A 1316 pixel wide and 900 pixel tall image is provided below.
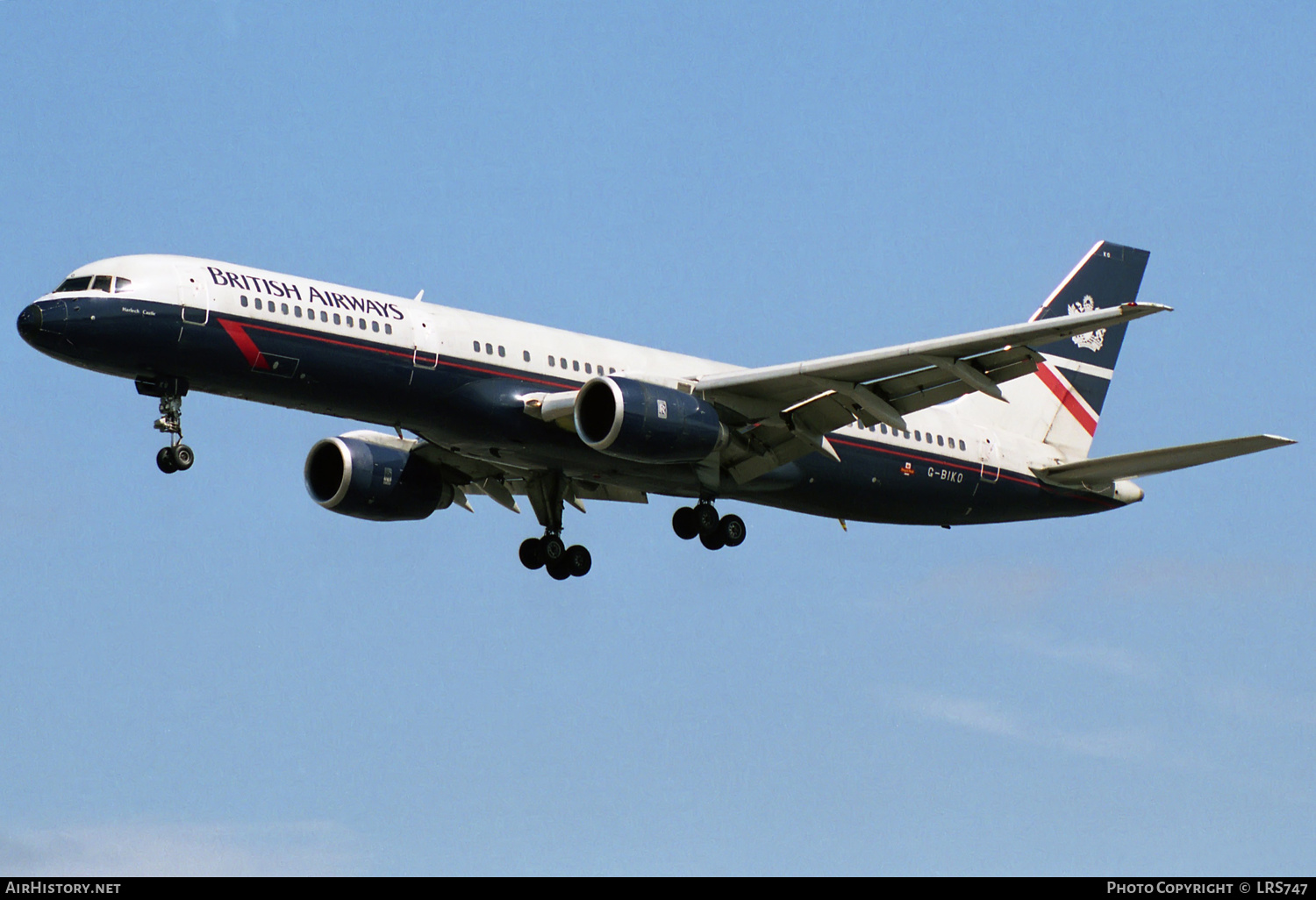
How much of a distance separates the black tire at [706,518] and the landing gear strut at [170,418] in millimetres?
11105

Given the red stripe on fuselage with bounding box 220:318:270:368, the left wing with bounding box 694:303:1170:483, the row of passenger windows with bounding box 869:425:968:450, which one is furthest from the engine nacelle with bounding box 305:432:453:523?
the row of passenger windows with bounding box 869:425:968:450

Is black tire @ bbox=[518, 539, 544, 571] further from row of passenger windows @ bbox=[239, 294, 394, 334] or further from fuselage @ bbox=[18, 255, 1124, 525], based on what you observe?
row of passenger windows @ bbox=[239, 294, 394, 334]

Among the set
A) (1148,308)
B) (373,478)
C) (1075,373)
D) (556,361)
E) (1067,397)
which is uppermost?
(1075,373)

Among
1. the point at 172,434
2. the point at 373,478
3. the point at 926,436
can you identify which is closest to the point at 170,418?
the point at 172,434

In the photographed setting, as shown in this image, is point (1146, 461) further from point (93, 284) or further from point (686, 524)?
point (93, 284)

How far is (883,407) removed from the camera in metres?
38.0

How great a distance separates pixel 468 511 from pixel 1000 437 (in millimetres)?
12791

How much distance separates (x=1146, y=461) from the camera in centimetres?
4081

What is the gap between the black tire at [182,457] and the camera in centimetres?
3569

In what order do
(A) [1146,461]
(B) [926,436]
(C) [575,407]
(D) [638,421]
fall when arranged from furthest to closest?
(B) [926,436] → (A) [1146,461] → (C) [575,407] → (D) [638,421]

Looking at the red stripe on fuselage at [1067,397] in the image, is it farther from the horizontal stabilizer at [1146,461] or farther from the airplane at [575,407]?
the horizontal stabilizer at [1146,461]

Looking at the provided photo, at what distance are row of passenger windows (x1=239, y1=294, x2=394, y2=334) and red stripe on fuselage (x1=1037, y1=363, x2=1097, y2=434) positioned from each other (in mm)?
18368

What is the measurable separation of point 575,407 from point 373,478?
23.3 ft
